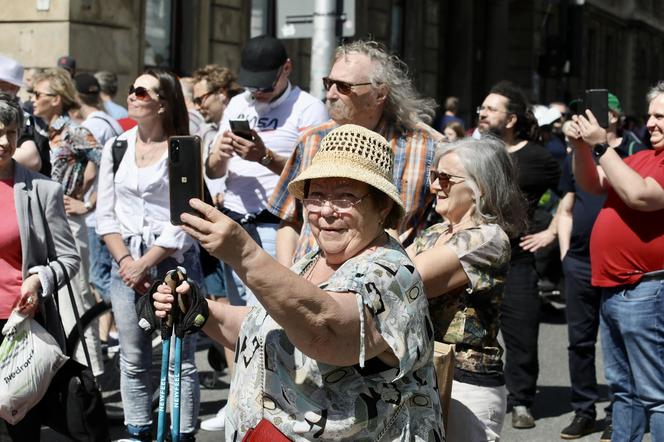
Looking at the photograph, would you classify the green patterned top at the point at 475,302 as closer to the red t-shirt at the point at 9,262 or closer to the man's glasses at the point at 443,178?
the man's glasses at the point at 443,178

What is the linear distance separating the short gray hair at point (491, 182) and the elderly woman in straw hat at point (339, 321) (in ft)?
3.63

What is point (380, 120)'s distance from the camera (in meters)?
5.12

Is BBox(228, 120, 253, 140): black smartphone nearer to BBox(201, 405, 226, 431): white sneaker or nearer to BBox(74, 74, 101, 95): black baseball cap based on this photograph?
BBox(201, 405, 226, 431): white sneaker

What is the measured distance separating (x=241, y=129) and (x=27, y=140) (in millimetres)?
1354

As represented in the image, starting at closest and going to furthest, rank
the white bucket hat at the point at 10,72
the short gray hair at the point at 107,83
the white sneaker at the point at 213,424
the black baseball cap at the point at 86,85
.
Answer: the white sneaker at the point at 213,424 → the white bucket hat at the point at 10,72 → the black baseball cap at the point at 86,85 → the short gray hair at the point at 107,83

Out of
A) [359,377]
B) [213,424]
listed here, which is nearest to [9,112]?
[213,424]

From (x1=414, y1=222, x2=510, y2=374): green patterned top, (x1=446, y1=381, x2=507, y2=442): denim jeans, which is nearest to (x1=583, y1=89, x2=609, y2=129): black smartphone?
(x1=414, y1=222, x2=510, y2=374): green patterned top

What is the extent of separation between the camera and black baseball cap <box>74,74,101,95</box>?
940 cm

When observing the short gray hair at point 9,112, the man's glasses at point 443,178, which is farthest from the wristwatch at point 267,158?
the man's glasses at point 443,178

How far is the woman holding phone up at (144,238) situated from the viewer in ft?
19.6

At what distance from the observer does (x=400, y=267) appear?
326cm

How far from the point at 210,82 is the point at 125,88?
538 cm

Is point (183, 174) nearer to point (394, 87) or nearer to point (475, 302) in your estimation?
point (475, 302)

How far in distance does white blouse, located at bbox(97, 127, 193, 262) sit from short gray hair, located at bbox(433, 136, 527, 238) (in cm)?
179
